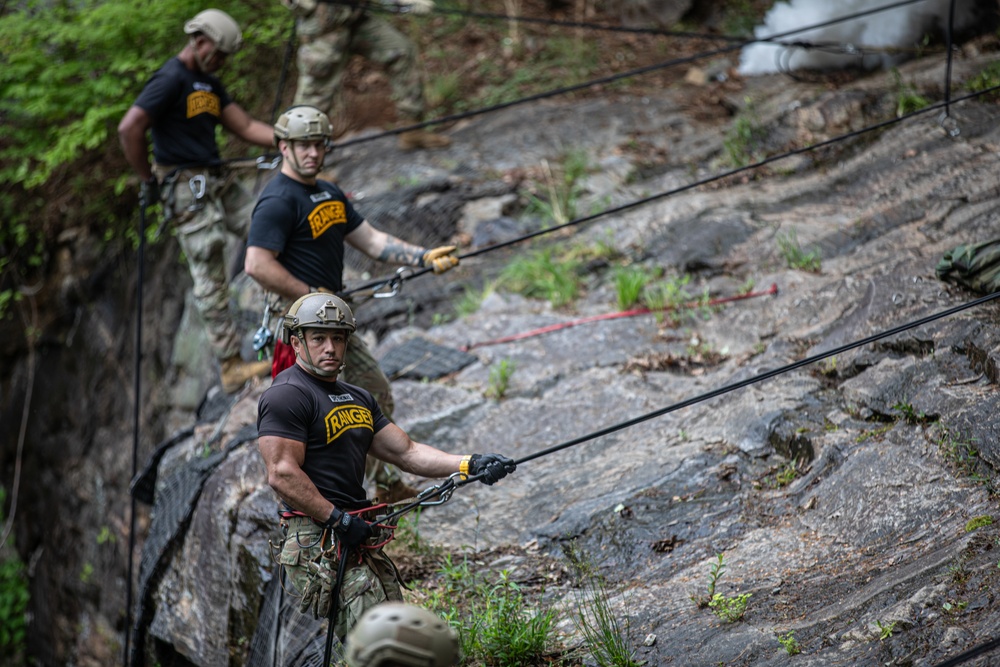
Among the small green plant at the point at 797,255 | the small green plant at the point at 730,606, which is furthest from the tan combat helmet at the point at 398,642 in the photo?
the small green plant at the point at 797,255

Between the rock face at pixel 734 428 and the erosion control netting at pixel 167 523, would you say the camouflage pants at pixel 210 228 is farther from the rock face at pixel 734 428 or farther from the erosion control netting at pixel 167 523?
the erosion control netting at pixel 167 523

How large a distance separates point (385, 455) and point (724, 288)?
3.98 m

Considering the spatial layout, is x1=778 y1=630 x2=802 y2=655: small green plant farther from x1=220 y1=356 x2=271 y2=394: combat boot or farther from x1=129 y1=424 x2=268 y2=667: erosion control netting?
x1=220 y1=356 x2=271 y2=394: combat boot

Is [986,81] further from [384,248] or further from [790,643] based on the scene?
[790,643]

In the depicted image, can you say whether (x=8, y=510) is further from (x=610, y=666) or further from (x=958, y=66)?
(x=958, y=66)

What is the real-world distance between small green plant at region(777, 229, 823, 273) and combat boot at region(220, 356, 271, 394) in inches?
167

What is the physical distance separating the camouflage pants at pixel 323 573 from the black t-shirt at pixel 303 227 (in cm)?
168

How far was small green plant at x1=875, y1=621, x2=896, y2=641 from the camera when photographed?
340cm

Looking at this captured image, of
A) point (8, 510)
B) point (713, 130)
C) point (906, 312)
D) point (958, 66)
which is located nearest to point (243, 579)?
point (906, 312)

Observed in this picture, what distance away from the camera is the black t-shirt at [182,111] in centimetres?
612

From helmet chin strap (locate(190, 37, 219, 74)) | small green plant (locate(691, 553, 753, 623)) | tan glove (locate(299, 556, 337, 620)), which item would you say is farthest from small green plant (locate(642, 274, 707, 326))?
tan glove (locate(299, 556, 337, 620))

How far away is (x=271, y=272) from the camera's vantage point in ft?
16.0

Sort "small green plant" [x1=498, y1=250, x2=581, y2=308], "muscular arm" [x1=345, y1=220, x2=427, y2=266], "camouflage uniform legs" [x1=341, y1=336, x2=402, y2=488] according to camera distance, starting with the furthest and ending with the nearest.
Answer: "small green plant" [x1=498, y1=250, x2=581, y2=308] → "muscular arm" [x1=345, y1=220, x2=427, y2=266] → "camouflage uniform legs" [x1=341, y1=336, x2=402, y2=488]

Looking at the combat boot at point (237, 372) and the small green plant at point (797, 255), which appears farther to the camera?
the combat boot at point (237, 372)
